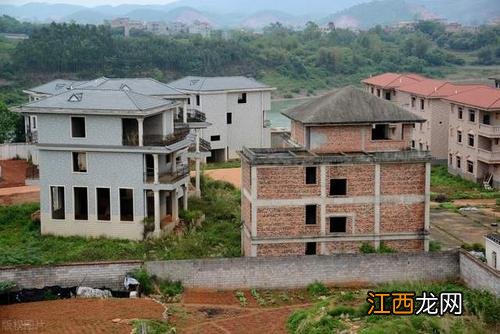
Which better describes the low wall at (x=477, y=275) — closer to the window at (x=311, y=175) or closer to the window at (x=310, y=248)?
the window at (x=310, y=248)

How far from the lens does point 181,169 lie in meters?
23.8

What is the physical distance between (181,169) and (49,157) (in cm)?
388

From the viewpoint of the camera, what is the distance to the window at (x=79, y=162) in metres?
22.4

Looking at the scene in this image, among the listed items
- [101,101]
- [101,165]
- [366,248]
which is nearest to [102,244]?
[101,165]

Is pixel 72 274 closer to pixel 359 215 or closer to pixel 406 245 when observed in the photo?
pixel 359 215

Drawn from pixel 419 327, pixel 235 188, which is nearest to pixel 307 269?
pixel 419 327

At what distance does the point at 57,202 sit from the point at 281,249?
695 centimetres

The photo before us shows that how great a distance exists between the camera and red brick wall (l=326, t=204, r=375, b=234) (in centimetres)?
2066

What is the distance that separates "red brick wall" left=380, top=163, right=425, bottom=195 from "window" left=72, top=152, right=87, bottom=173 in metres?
8.34

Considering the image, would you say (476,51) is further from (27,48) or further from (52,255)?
(52,255)

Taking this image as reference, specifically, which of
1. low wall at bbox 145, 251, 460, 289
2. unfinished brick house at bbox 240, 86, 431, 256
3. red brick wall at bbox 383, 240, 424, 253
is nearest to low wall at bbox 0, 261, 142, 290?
low wall at bbox 145, 251, 460, 289

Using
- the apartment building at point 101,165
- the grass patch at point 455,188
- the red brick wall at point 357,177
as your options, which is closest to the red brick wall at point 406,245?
the red brick wall at point 357,177

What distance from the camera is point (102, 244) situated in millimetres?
21641

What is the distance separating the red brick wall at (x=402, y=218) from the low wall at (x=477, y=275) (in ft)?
6.10
